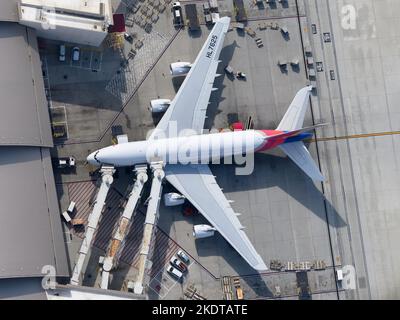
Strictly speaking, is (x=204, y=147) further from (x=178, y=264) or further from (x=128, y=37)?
(x=128, y=37)

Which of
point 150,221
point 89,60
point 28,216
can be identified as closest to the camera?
point 28,216

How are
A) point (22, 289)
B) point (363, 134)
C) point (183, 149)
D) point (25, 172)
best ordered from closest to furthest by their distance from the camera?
point (22, 289) → point (25, 172) → point (183, 149) → point (363, 134)

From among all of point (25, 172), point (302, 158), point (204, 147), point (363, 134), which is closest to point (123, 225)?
point (25, 172)

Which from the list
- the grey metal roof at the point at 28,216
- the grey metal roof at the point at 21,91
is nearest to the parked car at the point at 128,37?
the grey metal roof at the point at 21,91

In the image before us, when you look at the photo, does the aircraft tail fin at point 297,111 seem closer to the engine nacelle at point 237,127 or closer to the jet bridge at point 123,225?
the engine nacelle at point 237,127

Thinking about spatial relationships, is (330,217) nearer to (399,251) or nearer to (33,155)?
(399,251)

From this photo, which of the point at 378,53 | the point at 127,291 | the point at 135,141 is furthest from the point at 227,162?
the point at 378,53

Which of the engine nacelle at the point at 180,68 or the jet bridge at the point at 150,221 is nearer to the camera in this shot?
the jet bridge at the point at 150,221
